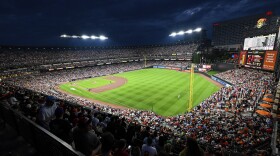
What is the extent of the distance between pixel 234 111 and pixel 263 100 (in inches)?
195

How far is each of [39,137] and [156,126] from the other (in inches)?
494

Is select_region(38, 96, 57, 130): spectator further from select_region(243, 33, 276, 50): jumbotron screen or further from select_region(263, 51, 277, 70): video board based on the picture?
select_region(243, 33, 276, 50): jumbotron screen

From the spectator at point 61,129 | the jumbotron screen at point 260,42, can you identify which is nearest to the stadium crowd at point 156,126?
the spectator at point 61,129

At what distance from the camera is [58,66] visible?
206ft

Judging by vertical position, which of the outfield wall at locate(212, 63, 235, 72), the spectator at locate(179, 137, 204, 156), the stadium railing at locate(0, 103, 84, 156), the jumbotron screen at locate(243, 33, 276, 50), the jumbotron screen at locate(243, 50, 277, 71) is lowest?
the outfield wall at locate(212, 63, 235, 72)

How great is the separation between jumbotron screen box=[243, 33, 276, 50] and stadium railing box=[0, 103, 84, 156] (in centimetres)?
3647

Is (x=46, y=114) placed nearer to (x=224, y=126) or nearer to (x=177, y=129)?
(x=177, y=129)

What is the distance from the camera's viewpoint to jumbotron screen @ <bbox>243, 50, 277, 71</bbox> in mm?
27703

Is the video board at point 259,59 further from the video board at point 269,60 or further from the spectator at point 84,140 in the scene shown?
the spectator at point 84,140

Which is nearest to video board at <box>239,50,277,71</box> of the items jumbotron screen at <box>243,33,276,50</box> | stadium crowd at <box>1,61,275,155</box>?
jumbotron screen at <box>243,33,276,50</box>

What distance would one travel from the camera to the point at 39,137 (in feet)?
14.5

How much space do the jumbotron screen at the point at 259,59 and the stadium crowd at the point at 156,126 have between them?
293cm

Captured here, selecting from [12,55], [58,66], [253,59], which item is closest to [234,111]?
[253,59]

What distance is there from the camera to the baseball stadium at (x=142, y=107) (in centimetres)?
455
